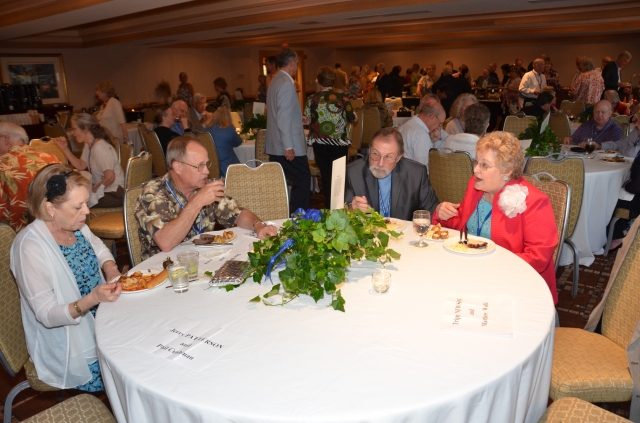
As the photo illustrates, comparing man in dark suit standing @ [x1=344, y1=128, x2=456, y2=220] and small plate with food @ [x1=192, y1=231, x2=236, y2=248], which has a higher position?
man in dark suit standing @ [x1=344, y1=128, x2=456, y2=220]

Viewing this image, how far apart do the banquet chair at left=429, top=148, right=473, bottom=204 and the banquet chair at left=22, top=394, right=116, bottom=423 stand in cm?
297

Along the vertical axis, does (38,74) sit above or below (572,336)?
above

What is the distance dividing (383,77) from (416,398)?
448 inches

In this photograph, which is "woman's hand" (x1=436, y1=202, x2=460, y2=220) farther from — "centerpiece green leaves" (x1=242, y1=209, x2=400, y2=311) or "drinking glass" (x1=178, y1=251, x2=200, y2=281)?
"drinking glass" (x1=178, y1=251, x2=200, y2=281)

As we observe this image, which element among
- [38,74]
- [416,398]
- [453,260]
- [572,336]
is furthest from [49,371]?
[38,74]

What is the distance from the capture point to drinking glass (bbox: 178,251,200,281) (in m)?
1.98

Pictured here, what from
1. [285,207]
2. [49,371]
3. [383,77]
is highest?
[383,77]

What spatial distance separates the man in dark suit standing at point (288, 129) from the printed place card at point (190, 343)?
3.58m

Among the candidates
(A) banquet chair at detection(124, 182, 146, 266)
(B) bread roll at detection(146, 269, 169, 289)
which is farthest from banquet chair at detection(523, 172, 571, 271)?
(A) banquet chair at detection(124, 182, 146, 266)

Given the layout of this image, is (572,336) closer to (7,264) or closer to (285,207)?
(285,207)

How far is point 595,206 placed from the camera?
13.2ft

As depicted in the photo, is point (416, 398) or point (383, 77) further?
point (383, 77)

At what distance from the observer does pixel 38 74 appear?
11984mm

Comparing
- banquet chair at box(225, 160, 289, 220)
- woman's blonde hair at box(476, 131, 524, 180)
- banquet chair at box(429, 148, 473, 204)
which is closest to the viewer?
woman's blonde hair at box(476, 131, 524, 180)
